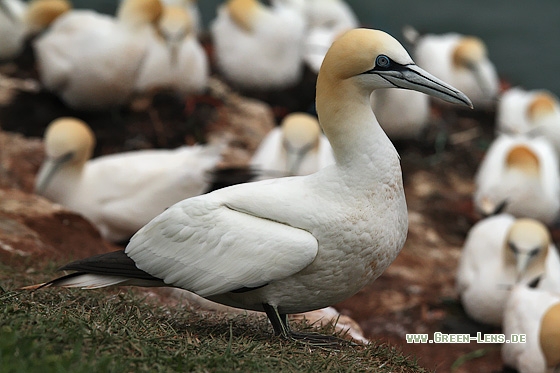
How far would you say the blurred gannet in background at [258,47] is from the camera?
10.2 metres

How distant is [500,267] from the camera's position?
24.1 feet

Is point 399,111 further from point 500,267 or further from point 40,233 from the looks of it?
point 40,233

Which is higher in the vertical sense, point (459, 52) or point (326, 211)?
point (326, 211)

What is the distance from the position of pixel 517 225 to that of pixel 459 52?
4.72 meters

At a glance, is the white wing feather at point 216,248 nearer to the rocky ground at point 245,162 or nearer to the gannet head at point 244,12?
the rocky ground at point 245,162

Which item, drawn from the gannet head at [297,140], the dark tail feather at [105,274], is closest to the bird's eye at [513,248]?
the gannet head at [297,140]

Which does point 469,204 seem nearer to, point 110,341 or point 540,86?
point 540,86

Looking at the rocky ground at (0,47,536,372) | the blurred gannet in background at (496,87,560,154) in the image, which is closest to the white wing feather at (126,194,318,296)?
the rocky ground at (0,47,536,372)

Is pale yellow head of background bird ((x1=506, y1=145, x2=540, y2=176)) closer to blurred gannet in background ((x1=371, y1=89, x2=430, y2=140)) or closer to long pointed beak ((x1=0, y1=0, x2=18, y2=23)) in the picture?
blurred gannet in background ((x1=371, y1=89, x2=430, y2=140))

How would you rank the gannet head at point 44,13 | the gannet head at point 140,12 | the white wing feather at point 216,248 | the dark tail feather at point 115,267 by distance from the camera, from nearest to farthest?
the white wing feather at point 216,248
the dark tail feather at point 115,267
the gannet head at point 140,12
the gannet head at point 44,13

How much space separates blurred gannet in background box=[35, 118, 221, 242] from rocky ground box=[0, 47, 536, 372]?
45cm

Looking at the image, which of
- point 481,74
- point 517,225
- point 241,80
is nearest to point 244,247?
point 517,225

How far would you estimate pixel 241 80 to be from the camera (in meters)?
10.3

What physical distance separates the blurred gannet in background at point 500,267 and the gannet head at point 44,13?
196 inches
